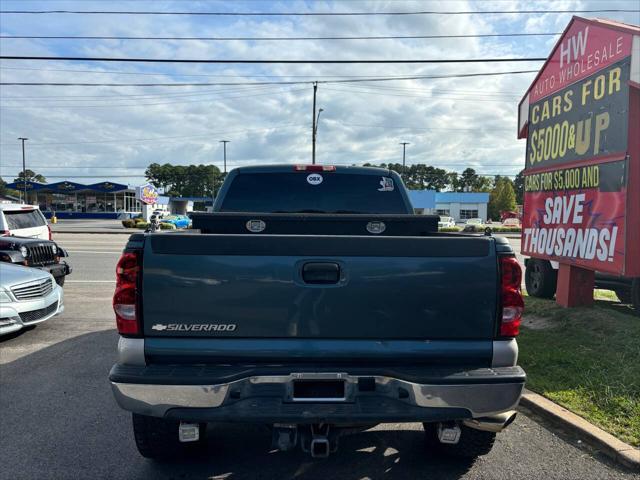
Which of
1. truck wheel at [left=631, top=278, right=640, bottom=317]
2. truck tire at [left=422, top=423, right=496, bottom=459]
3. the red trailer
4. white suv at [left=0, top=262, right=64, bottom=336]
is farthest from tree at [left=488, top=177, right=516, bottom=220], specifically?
truck tire at [left=422, top=423, right=496, bottom=459]

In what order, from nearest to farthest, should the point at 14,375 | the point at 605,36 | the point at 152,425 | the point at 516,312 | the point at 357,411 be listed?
the point at 357,411
the point at 516,312
the point at 152,425
the point at 14,375
the point at 605,36

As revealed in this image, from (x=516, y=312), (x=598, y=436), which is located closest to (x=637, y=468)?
(x=598, y=436)

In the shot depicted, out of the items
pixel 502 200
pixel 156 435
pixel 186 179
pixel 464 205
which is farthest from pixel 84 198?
pixel 156 435

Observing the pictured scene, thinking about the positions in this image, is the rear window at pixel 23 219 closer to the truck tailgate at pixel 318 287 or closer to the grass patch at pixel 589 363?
the truck tailgate at pixel 318 287

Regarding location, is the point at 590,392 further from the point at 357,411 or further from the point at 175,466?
the point at 175,466

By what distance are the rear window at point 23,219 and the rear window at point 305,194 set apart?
7685 millimetres

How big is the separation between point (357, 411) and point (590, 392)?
3.01 m

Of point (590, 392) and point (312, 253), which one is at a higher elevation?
point (312, 253)

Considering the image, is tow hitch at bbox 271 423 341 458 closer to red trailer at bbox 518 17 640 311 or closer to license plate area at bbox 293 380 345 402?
license plate area at bbox 293 380 345 402

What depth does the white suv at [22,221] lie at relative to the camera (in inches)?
407

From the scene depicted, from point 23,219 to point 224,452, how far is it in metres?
9.52

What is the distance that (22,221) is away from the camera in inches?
431

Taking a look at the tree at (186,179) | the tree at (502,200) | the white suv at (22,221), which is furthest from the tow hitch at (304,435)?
the tree at (186,179)

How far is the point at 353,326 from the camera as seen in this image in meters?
2.81
